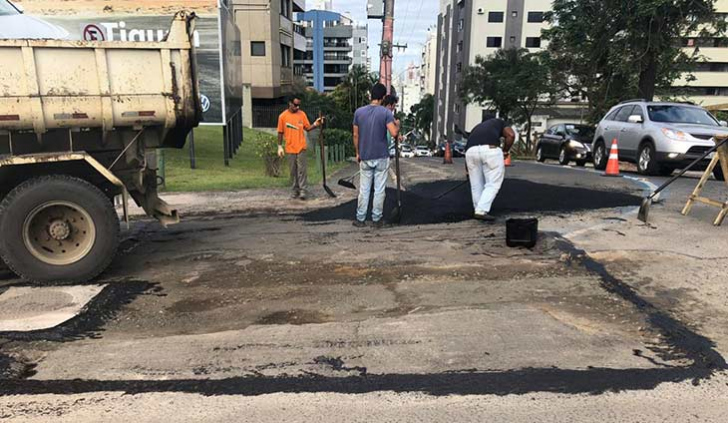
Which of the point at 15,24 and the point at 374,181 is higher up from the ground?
the point at 15,24

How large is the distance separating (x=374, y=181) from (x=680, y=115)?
Result: 849 centimetres

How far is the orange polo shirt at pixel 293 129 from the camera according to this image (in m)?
10.0

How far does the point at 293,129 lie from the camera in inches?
396

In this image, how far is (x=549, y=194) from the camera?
9156 mm

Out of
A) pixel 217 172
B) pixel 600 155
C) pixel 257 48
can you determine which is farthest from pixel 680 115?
pixel 257 48

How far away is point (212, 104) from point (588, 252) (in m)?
12.8

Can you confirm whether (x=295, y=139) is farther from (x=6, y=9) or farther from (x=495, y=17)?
(x=495, y=17)

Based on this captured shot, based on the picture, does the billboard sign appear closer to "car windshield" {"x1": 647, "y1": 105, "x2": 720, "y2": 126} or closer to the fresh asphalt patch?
"car windshield" {"x1": 647, "y1": 105, "x2": 720, "y2": 126}

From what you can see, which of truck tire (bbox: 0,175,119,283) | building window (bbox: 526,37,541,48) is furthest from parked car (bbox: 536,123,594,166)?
building window (bbox: 526,37,541,48)

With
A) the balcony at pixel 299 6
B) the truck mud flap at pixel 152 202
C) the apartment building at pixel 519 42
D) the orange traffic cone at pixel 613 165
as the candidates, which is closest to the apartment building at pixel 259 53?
the balcony at pixel 299 6

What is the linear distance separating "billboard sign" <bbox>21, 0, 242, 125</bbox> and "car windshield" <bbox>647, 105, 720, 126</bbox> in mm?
11356

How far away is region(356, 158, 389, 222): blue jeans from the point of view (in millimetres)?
7434

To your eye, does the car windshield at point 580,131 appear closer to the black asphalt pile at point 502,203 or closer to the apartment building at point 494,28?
the black asphalt pile at point 502,203

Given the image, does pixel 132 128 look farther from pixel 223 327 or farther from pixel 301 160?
pixel 301 160
